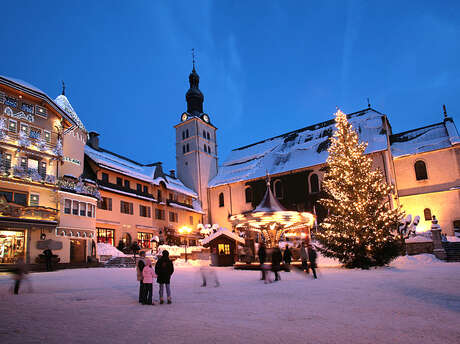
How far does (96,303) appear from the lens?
9727 millimetres

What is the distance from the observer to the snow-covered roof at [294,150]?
145ft

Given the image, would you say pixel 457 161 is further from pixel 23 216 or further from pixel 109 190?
pixel 23 216

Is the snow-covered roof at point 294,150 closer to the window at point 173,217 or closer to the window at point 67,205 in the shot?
the window at point 173,217

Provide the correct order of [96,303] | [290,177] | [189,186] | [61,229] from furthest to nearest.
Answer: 1. [189,186]
2. [290,177]
3. [61,229]
4. [96,303]

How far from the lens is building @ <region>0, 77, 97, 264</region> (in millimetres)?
25062

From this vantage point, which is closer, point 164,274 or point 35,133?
point 164,274

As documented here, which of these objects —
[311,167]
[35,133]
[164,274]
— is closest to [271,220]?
[164,274]

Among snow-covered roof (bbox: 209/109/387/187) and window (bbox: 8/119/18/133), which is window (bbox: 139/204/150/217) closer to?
snow-covered roof (bbox: 209/109/387/187)

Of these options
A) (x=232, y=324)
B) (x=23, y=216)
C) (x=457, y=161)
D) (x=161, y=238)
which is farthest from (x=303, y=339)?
(x=457, y=161)

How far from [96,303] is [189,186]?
4726 centimetres

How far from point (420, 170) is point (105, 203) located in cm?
3624

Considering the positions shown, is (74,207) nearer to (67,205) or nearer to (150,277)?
(67,205)

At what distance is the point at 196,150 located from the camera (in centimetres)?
5788

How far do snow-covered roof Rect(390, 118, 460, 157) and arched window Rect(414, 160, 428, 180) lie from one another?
1.47 metres
